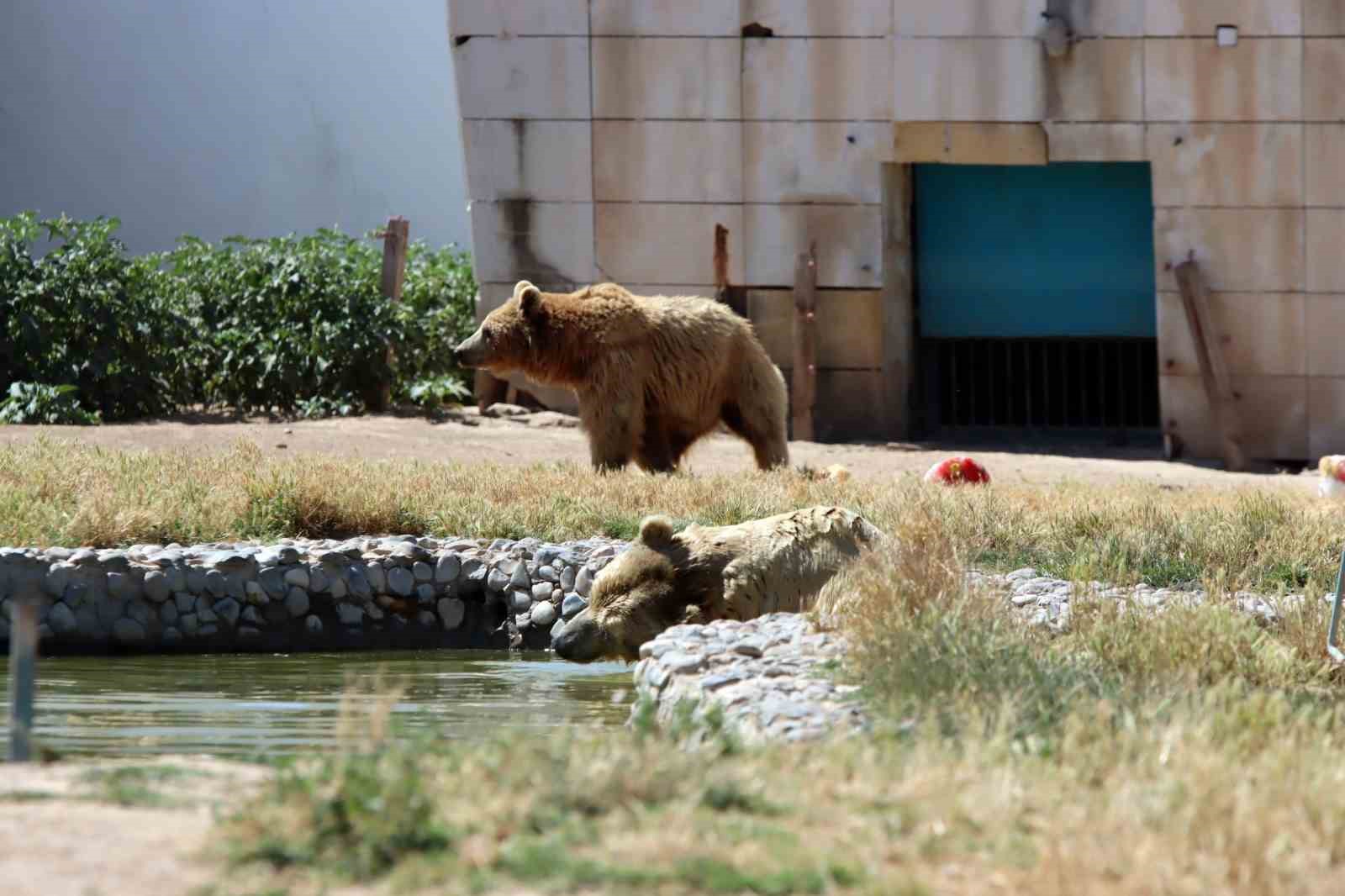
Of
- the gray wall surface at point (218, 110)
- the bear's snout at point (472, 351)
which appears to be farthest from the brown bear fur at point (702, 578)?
the gray wall surface at point (218, 110)

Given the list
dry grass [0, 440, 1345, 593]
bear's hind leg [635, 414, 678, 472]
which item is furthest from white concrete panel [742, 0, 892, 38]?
dry grass [0, 440, 1345, 593]

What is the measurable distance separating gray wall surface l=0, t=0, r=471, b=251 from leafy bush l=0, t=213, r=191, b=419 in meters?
4.65

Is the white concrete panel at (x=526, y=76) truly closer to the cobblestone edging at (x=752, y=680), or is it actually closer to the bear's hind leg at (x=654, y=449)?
the bear's hind leg at (x=654, y=449)

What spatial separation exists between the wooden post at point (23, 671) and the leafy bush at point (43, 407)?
12174 millimetres

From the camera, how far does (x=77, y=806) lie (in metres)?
4.80

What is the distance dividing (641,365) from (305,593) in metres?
3.78

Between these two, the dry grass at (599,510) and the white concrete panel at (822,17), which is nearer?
the dry grass at (599,510)

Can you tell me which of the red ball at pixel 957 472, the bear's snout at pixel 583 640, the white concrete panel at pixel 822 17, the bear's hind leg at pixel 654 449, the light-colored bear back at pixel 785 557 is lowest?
the bear's snout at pixel 583 640

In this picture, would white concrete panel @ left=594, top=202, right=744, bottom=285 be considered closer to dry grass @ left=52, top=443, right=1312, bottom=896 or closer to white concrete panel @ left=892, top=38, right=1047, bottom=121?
white concrete panel @ left=892, top=38, right=1047, bottom=121

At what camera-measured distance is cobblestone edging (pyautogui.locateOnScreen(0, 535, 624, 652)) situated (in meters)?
10.1

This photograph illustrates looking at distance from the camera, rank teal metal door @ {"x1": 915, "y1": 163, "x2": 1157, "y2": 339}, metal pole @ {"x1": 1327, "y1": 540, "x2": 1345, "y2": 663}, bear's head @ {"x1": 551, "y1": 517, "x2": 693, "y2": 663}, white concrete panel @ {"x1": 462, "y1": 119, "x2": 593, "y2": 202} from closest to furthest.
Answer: metal pole @ {"x1": 1327, "y1": 540, "x2": 1345, "y2": 663} < bear's head @ {"x1": 551, "y1": 517, "x2": 693, "y2": 663} < white concrete panel @ {"x1": 462, "y1": 119, "x2": 593, "y2": 202} < teal metal door @ {"x1": 915, "y1": 163, "x2": 1157, "y2": 339}

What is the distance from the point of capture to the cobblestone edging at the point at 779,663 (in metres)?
6.24

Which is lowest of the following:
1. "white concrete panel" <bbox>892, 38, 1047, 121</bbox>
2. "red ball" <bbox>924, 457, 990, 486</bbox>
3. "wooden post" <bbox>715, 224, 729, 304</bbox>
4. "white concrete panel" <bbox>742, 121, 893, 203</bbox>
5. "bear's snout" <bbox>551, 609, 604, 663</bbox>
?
"bear's snout" <bbox>551, 609, 604, 663</bbox>

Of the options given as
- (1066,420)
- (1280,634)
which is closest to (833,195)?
(1066,420)
